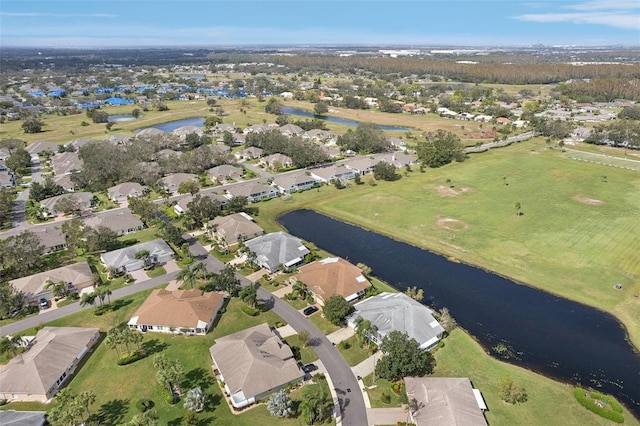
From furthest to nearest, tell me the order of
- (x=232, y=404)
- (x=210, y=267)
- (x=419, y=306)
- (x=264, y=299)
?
(x=210, y=267), (x=264, y=299), (x=419, y=306), (x=232, y=404)

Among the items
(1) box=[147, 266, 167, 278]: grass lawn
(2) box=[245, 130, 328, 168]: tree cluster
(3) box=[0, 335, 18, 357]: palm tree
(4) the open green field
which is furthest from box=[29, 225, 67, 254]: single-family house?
(2) box=[245, 130, 328, 168]: tree cluster

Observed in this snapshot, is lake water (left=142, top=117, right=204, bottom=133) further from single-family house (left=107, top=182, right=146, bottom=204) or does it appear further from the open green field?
the open green field

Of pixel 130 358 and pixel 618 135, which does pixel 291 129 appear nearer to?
pixel 618 135

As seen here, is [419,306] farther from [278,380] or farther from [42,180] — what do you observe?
[42,180]

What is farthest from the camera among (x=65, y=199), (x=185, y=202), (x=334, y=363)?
(x=185, y=202)

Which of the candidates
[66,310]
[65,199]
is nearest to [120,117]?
[65,199]

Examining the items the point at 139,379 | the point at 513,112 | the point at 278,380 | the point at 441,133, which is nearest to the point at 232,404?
the point at 278,380

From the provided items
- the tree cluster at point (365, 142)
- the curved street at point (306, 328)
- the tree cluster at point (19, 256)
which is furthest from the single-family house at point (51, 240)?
the tree cluster at point (365, 142)
